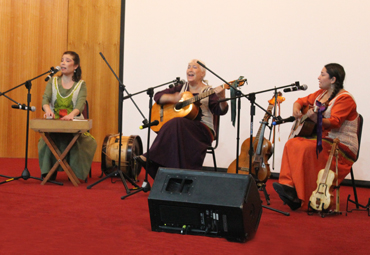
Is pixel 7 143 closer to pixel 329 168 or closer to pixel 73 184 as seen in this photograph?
pixel 73 184

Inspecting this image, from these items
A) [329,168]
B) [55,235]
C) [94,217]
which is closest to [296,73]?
[329,168]

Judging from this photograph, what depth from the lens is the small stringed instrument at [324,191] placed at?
9.57 feet

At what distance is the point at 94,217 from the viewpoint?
262 cm

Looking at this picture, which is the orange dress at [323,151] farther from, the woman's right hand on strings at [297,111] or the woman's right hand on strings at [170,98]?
the woman's right hand on strings at [170,98]

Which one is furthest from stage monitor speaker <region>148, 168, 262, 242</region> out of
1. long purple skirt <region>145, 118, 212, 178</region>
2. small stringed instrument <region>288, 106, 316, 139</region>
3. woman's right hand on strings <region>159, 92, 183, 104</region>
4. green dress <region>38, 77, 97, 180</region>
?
green dress <region>38, 77, 97, 180</region>

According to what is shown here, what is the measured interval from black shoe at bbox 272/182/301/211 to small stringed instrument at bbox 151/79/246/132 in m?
1.07

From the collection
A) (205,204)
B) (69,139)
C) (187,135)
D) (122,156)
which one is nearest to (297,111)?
(187,135)

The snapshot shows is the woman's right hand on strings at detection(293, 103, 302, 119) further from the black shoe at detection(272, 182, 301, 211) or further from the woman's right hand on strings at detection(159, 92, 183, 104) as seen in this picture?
the woman's right hand on strings at detection(159, 92, 183, 104)

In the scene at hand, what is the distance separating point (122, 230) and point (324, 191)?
146cm

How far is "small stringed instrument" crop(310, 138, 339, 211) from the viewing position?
2.92 m

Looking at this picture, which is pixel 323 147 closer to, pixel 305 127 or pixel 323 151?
pixel 323 151

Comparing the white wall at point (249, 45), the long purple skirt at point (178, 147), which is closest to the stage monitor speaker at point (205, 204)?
the long purple skirt at point (178, 147)

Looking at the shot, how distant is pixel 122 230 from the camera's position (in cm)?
234

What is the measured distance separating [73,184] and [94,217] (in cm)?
134
